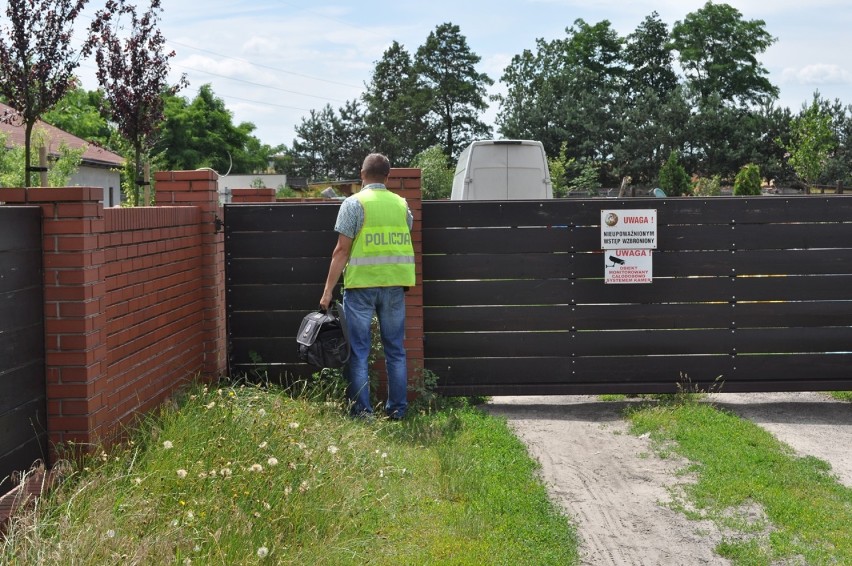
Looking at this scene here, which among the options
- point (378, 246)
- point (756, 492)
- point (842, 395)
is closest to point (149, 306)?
point (378, 246)

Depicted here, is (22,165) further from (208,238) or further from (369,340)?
(369,340)

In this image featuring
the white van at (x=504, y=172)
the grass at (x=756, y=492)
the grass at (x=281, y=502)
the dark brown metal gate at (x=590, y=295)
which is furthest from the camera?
the white van at (x=504, y=172)

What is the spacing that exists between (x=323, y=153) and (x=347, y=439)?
8436cm

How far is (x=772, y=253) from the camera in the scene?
8750 millimetres

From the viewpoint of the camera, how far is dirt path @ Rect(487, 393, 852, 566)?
5.34 meters

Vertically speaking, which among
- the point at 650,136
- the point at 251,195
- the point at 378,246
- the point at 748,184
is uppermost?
the point at 650,136

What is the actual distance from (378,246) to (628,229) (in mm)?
2331

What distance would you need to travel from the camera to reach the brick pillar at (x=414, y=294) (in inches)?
338

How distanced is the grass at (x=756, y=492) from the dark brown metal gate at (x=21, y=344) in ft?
11.6

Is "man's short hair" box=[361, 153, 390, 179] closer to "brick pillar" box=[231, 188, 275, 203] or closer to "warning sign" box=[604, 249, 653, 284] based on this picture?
"warning sign" box=[604, 249, 653, 284]

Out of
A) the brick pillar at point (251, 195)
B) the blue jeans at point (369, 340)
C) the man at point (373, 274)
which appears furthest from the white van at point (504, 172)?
the blue jeans at point (369, 340)

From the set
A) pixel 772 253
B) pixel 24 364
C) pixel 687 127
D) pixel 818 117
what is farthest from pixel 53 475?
pixel 687 127

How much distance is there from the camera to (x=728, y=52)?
69312 millimetres

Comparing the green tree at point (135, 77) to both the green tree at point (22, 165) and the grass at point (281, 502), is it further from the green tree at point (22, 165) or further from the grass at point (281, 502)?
the grass at point (281, 502)
